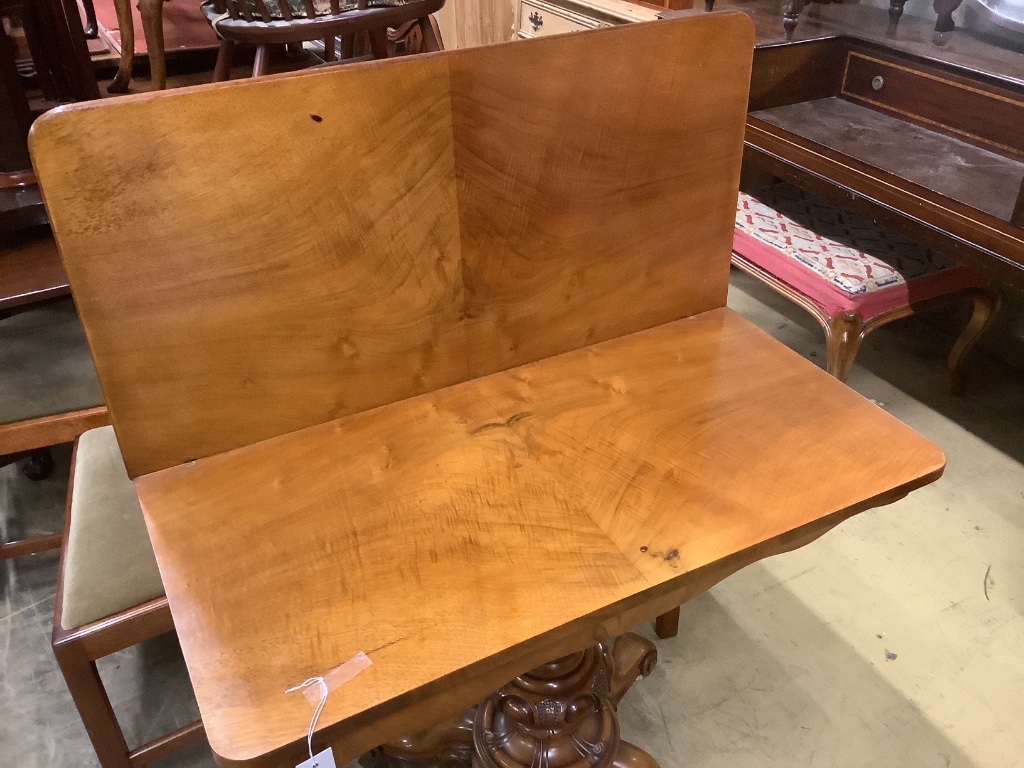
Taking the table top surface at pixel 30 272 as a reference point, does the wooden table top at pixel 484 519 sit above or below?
above

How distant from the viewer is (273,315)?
86cm

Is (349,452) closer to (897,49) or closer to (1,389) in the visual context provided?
(1,389)

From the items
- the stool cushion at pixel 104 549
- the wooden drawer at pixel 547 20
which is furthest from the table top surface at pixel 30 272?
the wooden drawer at pixel 547 20

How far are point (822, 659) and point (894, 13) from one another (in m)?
1.60

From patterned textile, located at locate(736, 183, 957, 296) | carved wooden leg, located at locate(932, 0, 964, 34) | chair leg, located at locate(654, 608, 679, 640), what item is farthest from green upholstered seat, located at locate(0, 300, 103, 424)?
carved wooden leg, located at locate(932, 0, 964, 34)

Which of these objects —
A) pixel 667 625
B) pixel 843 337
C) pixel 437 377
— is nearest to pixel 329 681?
pixel 437 377

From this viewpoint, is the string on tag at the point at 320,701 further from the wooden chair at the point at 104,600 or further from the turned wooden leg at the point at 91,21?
the turned wooden leg at the point at 91,21

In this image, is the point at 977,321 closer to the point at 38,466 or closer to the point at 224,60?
the point at 224,60

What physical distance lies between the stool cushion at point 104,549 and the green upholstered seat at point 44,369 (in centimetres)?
17

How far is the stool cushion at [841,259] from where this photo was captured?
5.73 feet

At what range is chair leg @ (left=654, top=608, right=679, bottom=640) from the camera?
143 centimetres

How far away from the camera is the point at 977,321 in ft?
6.33

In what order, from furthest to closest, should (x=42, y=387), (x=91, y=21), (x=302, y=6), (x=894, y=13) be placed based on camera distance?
(x=91, y=21), (x=894, y=13), (x=302, y=6), (x=42, y=387)

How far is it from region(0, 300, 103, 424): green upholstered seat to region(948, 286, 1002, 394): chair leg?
6.30ft
